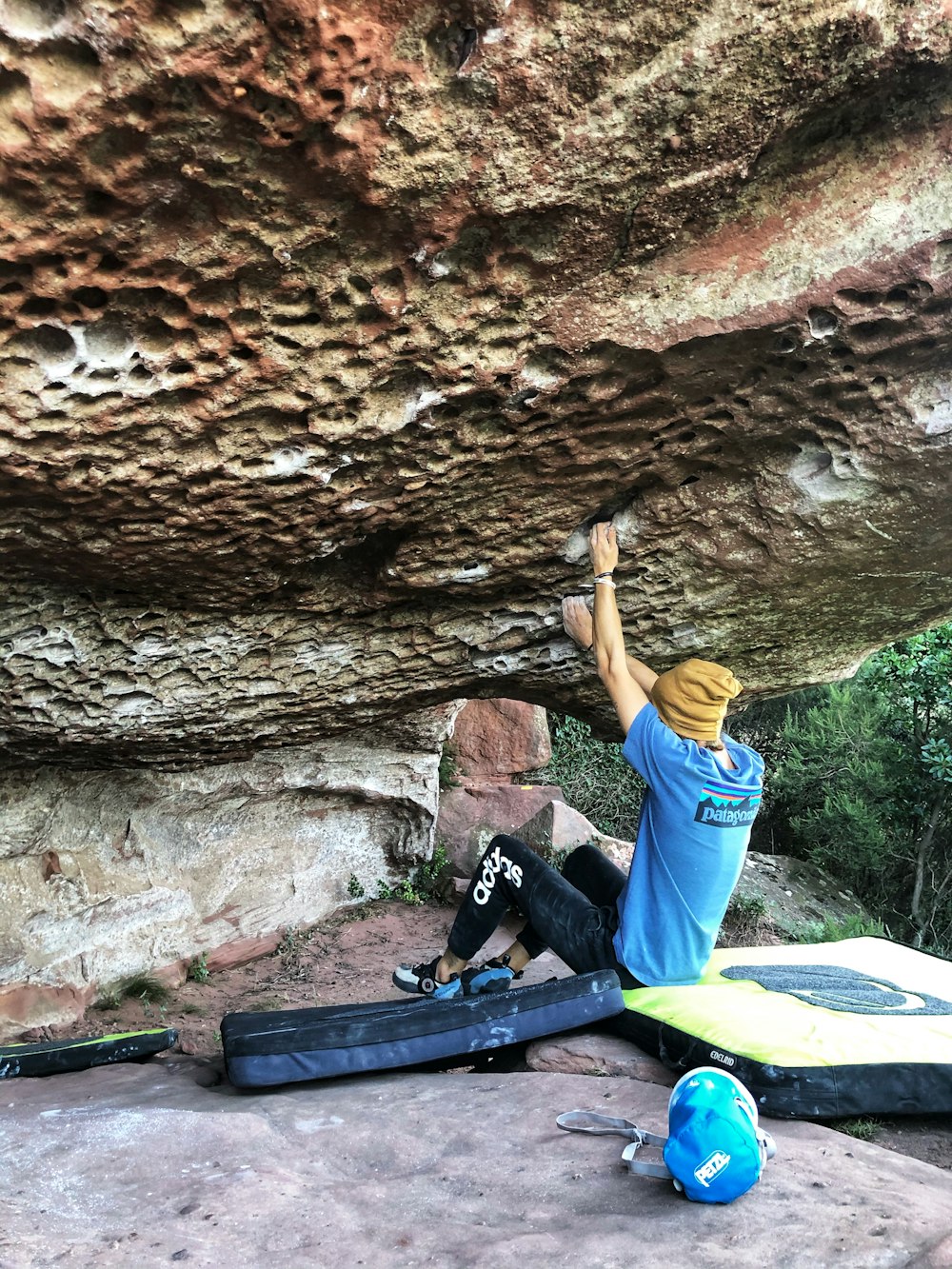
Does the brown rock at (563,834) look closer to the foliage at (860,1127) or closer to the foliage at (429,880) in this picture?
the foliage at (429,880)

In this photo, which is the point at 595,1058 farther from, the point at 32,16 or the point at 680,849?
the point at 32,16

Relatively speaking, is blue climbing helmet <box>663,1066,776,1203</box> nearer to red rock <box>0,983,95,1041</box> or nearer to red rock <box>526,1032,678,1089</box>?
red rock <box>526,1032,678,1089</box>

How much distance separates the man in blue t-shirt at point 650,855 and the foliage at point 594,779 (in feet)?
18.8

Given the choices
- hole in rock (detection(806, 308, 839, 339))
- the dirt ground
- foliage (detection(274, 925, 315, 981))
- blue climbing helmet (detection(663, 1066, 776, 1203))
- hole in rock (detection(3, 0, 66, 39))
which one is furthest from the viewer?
foliage (detection(274, 925, 315, 981))

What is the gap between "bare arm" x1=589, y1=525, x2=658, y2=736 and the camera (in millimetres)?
3248

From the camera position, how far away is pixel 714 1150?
6.51ft

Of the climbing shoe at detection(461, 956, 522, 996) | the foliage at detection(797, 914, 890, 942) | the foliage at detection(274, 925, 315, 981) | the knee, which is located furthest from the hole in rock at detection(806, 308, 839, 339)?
the foliage at detection(797, 914, 890, 942)

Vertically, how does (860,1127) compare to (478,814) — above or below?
Answer: below

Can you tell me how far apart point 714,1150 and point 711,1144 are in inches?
0.6

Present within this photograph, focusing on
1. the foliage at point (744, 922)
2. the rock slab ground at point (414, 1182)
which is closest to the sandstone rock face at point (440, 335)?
the rock slab ground at point (414, 1182)

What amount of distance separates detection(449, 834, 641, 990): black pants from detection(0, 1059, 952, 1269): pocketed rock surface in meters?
0.57

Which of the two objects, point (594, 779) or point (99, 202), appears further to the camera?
point (594, 779)

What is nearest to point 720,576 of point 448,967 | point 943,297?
point 943,297

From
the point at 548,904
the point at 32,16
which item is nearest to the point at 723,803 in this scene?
the point at 548,904
